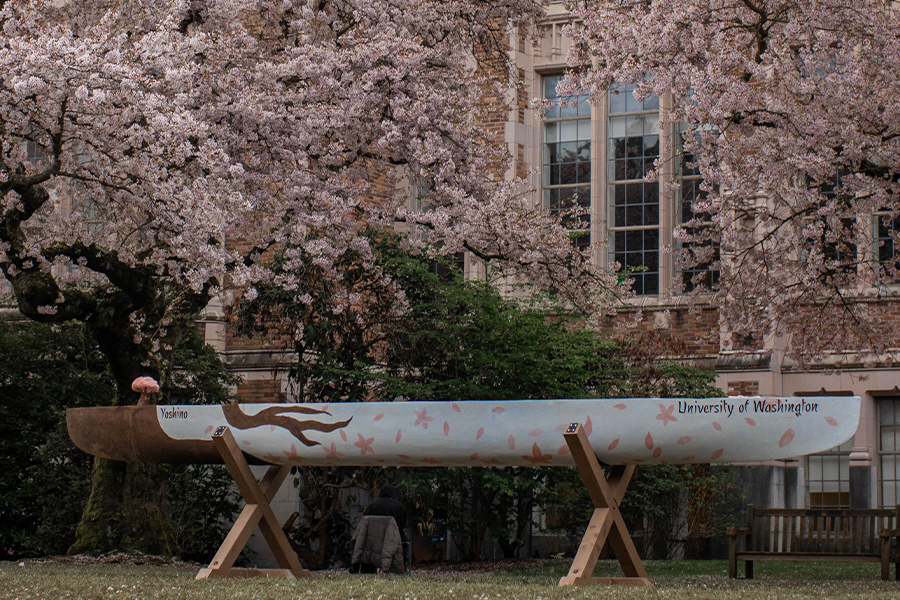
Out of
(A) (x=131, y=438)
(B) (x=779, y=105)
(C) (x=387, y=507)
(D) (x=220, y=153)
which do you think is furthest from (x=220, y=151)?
(B) (x=779, y=105)

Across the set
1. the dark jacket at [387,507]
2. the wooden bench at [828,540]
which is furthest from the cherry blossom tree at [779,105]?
the dark jacket at [387,507]

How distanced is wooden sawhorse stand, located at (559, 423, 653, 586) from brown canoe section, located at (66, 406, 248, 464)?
→ 2.81m

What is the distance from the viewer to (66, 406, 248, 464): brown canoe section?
932 centimetres

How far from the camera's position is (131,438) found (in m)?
9.49

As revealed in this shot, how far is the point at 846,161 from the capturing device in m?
10.5

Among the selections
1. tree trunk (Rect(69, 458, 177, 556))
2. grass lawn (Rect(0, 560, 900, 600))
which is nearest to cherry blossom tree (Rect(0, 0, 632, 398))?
tree trunk (Rect(69, 458, 177, 556))

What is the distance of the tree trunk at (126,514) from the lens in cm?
1201

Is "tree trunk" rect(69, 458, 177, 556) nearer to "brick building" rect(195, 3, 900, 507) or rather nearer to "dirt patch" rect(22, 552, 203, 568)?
"dirt patch" rect(22, 552, 203, 568)

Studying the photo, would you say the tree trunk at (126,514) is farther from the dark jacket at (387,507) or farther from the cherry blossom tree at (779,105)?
the cherry blossom tree at (779,105)

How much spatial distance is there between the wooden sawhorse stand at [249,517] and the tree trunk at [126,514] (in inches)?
136

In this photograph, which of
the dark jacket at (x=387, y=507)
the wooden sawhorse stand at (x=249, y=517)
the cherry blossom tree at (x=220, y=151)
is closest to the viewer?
the wooden sawhorse stand at (x=249, y=517)

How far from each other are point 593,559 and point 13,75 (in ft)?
19.9

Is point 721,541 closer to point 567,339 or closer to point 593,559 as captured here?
point 567,339

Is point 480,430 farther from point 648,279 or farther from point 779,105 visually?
point 648,279
